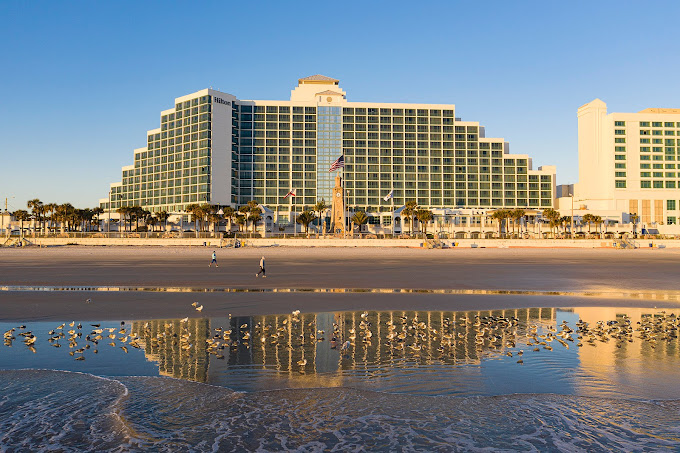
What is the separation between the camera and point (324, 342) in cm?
1298

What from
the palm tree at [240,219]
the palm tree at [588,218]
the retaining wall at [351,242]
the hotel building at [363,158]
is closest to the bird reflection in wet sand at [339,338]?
the retaining wall at [351,242]

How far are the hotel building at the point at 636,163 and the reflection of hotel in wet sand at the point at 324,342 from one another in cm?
17311

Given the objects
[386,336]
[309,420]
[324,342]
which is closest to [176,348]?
[324,342]

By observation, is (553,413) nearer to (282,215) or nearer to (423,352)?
(423,352)

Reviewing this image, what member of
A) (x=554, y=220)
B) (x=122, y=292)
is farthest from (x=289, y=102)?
(x=122, y=292)

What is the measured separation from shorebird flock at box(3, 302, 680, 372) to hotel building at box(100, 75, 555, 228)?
161220 mm

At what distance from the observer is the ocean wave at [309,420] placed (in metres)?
6.74

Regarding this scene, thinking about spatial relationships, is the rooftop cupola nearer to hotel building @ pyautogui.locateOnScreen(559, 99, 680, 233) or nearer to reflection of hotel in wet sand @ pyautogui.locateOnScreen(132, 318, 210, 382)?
hotel building @ pyautogui.locateOnScreen(559, 99, 680, 233)

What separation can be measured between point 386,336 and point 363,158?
170038 millimetres

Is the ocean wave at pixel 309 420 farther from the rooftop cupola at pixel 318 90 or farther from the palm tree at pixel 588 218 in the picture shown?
the rooftop cupola at pixel 318 90

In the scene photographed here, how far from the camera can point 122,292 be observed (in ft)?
81.3

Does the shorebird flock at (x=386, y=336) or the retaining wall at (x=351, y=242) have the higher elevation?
the retaining wall at (x=351, y=242)

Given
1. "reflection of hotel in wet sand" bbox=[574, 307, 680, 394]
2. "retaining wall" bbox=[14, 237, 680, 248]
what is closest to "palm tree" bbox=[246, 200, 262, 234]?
"retaining wall" bbox=[14, 237, 680, 248]

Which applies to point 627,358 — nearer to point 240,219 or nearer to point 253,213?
point 240,219
